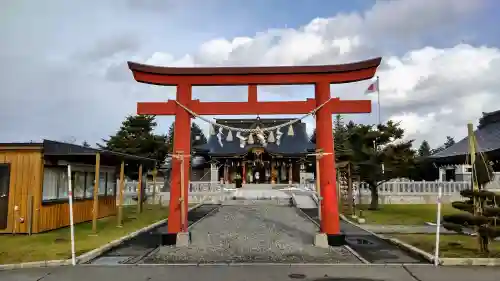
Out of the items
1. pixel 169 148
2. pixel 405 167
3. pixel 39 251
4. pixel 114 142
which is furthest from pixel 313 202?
pixel 39 251

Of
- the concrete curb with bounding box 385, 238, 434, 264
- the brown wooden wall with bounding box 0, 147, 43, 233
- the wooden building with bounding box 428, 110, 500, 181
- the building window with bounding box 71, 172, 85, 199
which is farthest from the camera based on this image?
the wooden building with bounding box 428, 110, 500, 181

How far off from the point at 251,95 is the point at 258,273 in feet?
18.6

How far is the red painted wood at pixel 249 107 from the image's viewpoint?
1173 cm

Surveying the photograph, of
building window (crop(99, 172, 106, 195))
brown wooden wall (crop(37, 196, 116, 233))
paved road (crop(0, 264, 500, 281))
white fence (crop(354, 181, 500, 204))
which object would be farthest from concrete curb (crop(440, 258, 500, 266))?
white fence (crop(354, 181, 500, 204))

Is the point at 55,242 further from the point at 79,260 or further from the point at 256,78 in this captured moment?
the point at 256,78

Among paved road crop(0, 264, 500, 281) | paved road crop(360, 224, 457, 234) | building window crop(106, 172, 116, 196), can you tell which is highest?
building window crop(106, 172, 116, 196)

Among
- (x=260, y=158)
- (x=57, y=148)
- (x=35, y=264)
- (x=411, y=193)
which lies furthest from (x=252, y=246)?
(x=260, y=158)

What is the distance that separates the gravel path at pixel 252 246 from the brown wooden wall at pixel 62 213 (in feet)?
15.9

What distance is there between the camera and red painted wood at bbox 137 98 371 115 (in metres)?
11.7

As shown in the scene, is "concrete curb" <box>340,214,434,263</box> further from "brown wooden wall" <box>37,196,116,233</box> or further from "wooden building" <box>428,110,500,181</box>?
"wooden building" <box>428,110,500,181</box>

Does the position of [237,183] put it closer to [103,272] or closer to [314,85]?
[314,85]

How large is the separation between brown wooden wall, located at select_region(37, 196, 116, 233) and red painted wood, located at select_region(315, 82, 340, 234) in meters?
9.22

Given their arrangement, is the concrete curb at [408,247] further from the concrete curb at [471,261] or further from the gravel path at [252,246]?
the gravel path at [252,246]

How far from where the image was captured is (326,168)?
11.5 metres
